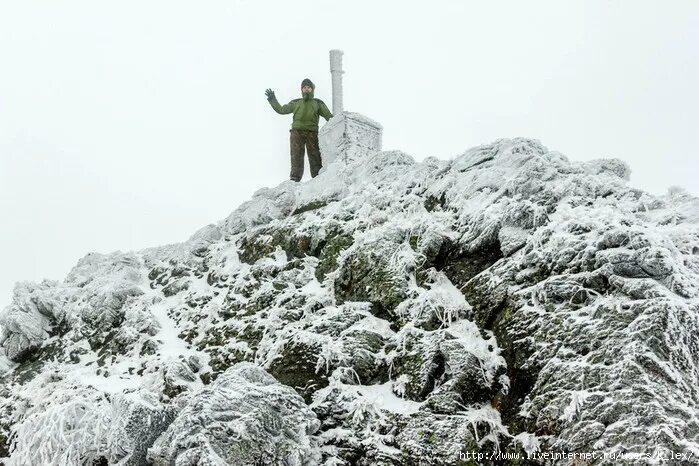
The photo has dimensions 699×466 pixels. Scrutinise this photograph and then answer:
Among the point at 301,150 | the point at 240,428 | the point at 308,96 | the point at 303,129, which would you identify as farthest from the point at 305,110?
the point at 240,428

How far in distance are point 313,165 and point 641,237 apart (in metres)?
12.4

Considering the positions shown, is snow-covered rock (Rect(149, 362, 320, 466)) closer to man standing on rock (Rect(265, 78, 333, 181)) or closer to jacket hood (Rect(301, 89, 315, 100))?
man standing on rock (Rect(265, 78, 333, 181))

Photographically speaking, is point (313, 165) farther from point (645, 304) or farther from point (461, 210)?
point (645, 304)

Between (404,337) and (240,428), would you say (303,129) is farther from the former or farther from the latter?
(240,428)

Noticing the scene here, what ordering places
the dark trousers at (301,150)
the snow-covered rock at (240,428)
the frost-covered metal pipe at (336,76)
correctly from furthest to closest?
the frost-covered metal pipe at (336,76) → the dark trousers at (301,150) → the snow-covered rock at (240,428)

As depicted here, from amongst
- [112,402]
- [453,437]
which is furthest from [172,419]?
[453,437]

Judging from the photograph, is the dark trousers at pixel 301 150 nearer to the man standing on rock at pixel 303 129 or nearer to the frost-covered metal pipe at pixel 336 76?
the man standing on rock at pixel 303 129

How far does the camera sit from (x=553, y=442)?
6152 millimetres

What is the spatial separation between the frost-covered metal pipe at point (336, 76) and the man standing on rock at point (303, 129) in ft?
2.78

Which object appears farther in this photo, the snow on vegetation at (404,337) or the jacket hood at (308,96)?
the jacket hood at (308,96)

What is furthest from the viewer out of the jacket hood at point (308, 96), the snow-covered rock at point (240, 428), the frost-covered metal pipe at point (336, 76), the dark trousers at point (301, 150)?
the frost-covered metal pipe at point (336, 76)

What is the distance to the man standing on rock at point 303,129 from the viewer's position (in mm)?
18562

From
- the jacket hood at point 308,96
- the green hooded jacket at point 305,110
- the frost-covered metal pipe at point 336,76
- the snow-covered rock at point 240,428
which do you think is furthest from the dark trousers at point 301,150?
the snow-covered rock at point 240,428

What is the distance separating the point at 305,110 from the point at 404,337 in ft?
38.9
